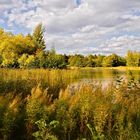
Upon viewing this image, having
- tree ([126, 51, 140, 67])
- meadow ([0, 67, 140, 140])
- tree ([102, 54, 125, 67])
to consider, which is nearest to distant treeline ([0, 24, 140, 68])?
meadow ([0, 67, 140, 140])

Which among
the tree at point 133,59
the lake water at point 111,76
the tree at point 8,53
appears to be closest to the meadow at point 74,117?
the lake water at point 111,76

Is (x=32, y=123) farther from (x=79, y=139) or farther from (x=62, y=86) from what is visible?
(x=62, y=86)

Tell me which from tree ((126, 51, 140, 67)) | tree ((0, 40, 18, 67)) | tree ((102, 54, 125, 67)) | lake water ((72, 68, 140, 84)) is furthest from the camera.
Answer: tree ((102, 54, 125, 67))

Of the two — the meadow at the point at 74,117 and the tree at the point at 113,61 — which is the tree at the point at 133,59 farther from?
the meadow at the point at 74,117

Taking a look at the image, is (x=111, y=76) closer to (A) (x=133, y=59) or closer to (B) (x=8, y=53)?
(B) (x=8, y=53)

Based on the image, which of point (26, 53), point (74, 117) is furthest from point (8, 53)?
point (74, 117)

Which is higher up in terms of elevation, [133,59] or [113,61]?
[133,59]

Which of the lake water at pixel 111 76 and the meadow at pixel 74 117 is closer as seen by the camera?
the meadow at pixel 74 117

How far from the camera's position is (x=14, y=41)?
43344 mm

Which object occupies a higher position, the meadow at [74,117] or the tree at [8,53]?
the tree at [8,53]

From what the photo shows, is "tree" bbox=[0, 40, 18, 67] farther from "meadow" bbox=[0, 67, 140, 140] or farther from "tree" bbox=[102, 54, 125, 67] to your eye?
"tree" bbox=[102, 54, 125, 67]

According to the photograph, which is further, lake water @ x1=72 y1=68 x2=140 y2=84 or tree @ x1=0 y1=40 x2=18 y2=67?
tree @ x1=0 y1=40 x2=18 y2=67

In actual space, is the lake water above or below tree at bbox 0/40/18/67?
below

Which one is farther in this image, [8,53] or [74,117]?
[8,53]
